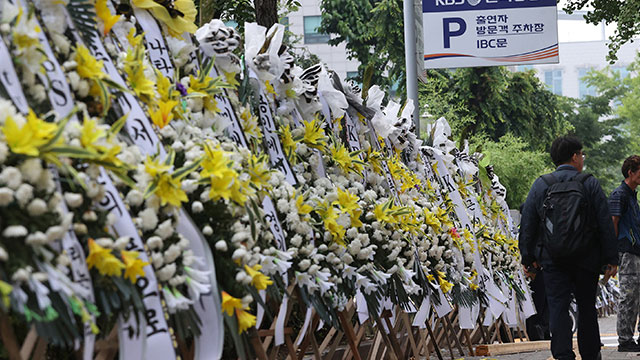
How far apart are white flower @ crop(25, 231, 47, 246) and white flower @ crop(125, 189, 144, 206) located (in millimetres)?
645

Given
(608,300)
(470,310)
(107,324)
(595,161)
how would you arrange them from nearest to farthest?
(107,324), (470,310), (608,300), (595,161)

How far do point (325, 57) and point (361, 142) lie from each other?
1843 inches

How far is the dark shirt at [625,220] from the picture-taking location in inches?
371

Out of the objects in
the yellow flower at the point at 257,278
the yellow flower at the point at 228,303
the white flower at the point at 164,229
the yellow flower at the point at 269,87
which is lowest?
the yellow flower at the point at 228,303

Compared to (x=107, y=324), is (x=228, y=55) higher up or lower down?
higher up

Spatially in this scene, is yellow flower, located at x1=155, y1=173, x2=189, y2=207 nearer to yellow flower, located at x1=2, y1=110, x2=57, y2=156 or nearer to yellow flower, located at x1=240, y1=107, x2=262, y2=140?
yellow flower, located at x1=2, y1=110, x2=57, y2=156

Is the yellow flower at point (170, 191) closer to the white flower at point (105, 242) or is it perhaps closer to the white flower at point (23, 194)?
the white flower at point (105, 242)

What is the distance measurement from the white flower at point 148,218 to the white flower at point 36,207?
2.12 feet

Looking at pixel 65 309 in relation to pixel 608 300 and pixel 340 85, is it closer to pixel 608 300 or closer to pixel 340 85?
pixel 340 85

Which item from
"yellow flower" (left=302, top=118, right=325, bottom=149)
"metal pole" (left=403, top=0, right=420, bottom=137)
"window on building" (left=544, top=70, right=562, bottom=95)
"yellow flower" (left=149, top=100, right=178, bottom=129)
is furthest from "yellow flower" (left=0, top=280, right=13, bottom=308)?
"window on building" (left=544, top=70, right=562, bottom=95)

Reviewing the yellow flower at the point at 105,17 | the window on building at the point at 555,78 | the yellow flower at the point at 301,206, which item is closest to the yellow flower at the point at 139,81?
the yellow flower at the point at 105,17

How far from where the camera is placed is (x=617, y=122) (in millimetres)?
50281

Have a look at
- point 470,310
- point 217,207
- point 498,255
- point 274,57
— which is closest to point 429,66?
point 498,255

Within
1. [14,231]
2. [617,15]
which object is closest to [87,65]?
[14,231]
